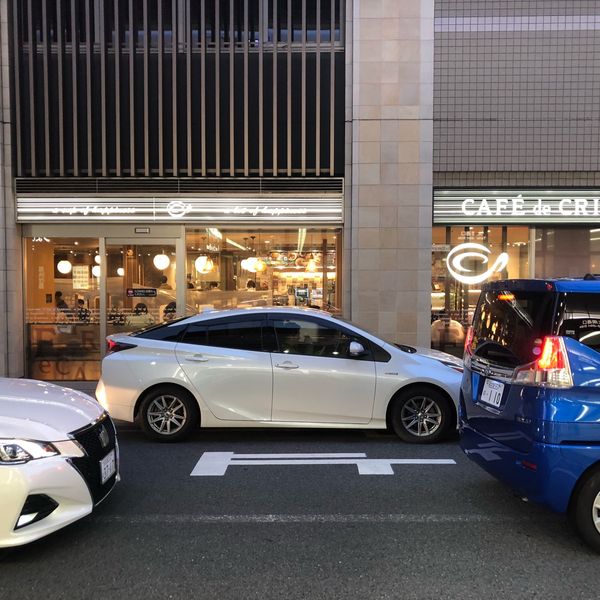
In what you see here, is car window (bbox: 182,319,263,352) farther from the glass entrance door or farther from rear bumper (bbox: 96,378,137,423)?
the glass entrance door

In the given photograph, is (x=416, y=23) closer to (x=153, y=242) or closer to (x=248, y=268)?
(x=248, y=268)

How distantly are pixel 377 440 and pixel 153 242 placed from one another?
636 centimetres

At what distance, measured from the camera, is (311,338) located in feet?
20.4

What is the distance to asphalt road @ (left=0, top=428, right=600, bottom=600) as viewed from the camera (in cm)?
313

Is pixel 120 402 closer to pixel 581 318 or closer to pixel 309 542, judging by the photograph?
pixel 309 542

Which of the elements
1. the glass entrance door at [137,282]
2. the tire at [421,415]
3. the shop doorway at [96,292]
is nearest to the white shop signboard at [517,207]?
the tire at [421,415]

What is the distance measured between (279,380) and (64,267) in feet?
21.5

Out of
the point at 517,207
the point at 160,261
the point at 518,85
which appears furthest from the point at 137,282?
the point at 518,85

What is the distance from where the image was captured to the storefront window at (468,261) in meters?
10.5

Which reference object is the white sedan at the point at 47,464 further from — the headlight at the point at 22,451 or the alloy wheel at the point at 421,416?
the alloy wheel at the point at 421,416

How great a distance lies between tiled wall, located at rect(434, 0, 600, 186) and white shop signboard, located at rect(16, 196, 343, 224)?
2.70m

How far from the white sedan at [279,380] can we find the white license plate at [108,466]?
6.84 ft

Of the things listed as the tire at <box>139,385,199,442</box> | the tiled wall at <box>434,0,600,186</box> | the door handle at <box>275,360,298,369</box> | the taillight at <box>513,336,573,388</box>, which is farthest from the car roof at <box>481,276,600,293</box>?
the tiled wall at <box>434,0,600,186</box>

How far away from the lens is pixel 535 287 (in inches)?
149
